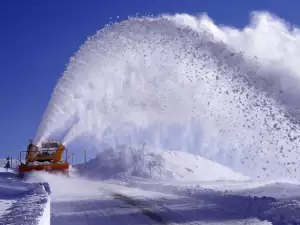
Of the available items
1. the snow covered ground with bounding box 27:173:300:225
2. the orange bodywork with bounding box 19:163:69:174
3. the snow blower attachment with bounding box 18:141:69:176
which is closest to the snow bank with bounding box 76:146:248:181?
the snow blower attachment with bounding box 18:141:69:176

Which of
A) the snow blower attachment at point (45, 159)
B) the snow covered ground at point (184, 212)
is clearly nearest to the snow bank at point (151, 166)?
the snow blower attachment at point (45, 159)

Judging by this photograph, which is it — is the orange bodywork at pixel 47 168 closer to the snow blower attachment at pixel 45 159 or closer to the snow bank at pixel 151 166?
the snow blower attachment at pixel 45 159

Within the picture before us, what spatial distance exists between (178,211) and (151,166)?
44518 mm

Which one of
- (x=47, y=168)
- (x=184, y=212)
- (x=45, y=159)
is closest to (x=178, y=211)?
(x=184, y=212)

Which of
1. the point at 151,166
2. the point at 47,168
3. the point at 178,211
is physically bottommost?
the point at 151,166

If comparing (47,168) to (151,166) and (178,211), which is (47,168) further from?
(151,166)

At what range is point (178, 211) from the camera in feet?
39.9

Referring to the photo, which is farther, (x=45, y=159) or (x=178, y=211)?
(x=45, y=159)

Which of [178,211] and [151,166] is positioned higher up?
[178,211]

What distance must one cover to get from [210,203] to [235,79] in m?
6.70

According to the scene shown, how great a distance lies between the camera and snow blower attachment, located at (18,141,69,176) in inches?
1020

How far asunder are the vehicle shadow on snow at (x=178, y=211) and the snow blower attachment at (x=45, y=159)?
36.5 feet

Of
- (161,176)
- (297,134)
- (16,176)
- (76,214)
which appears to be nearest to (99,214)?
(76,214)

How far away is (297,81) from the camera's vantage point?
57.0 ft
